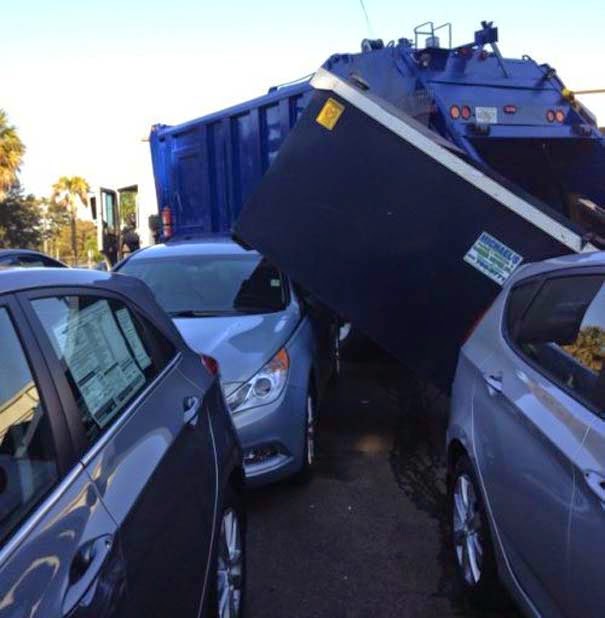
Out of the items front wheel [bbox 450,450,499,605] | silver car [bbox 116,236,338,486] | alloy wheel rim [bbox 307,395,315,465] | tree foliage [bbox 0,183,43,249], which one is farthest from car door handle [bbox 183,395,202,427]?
tree foliage [bbox 0,183,43,249]

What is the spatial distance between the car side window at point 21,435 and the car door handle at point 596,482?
55.9 inches

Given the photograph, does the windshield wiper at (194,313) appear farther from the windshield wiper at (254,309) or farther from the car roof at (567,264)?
the car roof at (567,264)

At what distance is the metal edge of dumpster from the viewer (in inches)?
195

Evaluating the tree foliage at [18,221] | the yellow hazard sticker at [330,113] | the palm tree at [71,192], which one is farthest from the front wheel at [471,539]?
the palm tree at [71,192]

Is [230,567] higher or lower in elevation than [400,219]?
lower

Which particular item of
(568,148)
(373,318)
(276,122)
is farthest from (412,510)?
(276,122)

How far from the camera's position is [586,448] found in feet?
7.63

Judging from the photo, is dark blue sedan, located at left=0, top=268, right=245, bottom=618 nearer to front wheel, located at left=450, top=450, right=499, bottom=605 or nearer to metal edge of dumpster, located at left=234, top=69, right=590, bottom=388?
front wheel, located at left=450, top=450, right=499, bottom=605

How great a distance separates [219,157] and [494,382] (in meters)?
7.49

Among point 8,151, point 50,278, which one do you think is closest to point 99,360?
point 50,278

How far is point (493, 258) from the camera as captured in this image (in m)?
4.96

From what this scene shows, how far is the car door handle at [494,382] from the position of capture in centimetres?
328

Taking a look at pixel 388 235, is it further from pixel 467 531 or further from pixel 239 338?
pixel 467 531

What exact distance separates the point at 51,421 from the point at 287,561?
7.86 feet
